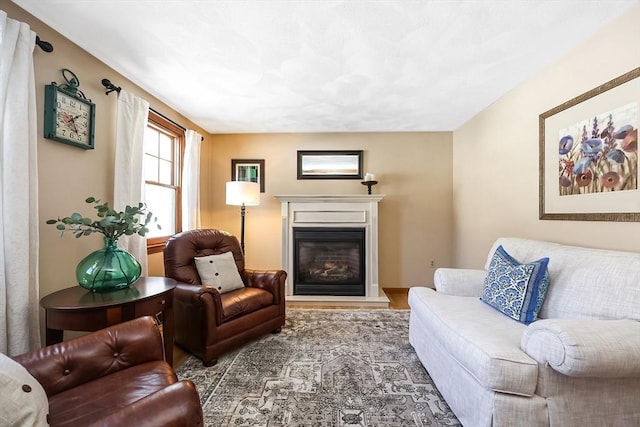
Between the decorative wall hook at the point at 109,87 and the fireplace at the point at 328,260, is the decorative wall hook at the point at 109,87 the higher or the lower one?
the higher one

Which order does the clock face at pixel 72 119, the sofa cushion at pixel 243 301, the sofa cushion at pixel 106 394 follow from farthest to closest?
the sofa cushion at pixel 243 301 → the clock face at pixel 72 119 → the sofa cushion at pixel 106 394

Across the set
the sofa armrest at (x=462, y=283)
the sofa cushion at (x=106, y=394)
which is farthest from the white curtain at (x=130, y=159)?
the sofa armrest at (x=462, y=283)

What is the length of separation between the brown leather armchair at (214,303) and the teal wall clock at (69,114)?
103cm

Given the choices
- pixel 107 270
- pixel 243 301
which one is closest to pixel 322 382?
pixel 243 301

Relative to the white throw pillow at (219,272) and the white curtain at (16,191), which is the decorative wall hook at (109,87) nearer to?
the white curtain at (16,191)

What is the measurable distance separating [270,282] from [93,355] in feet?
4.89

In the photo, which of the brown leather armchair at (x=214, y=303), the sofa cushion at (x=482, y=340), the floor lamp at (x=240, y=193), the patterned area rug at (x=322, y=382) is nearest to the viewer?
the sofa cushion at (x=482, y=340)

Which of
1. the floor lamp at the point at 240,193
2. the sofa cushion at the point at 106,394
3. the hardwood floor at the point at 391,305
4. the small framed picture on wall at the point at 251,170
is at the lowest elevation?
the hardwood floor at the point at 391,305

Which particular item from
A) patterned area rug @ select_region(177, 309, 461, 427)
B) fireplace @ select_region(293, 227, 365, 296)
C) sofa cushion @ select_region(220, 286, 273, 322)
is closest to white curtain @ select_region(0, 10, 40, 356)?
patterned area rug @ select_region(177, 309, 461, 427)

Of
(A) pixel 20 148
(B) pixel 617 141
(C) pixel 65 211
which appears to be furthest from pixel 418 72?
(C) pixel 65 211

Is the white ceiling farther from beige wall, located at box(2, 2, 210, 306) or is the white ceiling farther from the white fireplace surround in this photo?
the white fireplace surround

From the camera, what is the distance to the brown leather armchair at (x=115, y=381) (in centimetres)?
82

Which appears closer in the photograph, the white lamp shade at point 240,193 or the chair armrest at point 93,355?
the chair armrest at point 93,355

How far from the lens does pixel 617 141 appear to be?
5.52 feet
